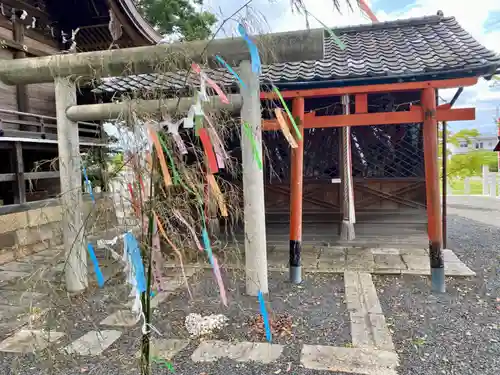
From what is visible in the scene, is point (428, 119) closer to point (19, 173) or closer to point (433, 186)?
point (433, 186)

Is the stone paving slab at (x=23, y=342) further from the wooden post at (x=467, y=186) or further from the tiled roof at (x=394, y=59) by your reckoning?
the wooden post at (x=467, y=186)

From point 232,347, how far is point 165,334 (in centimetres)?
72

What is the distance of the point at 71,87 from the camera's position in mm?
4211

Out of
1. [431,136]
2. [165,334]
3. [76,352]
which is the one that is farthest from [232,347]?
[431,136]

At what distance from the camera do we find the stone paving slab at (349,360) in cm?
267

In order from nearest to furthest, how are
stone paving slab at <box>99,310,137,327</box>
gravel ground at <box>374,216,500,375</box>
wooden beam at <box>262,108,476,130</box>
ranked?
gravel ground at <box>374,216,500,375</box> → stone paving slab at <box>99,310,137,327</box> → wooden beam at <box>262,108,476,130</box>

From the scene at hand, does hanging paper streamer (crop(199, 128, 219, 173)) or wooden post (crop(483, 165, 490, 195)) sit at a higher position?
hanging paper streamer (crop(199, 128, 219, 173))

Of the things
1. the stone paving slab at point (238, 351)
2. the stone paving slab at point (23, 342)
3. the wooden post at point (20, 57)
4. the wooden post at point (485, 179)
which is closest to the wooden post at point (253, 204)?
the stone paving slab at point (238, 351)

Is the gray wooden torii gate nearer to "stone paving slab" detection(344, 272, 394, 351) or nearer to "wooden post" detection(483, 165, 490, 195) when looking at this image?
"stone paving slab" detection(344, 272, 394, 351)

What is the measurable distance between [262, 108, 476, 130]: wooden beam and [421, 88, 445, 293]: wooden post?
0.13 m

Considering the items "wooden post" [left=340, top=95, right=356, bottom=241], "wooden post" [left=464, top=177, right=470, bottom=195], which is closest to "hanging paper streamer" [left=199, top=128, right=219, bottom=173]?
"wooden post" [left=340, top=95, right=356, bottom=241]

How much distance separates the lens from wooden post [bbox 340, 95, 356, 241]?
6.30 meters

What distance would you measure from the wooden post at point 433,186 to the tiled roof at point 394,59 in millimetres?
355

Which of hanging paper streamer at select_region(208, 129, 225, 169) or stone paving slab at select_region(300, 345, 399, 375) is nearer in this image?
hanging paper streamer at select_region(208, 129, 225, 169)
